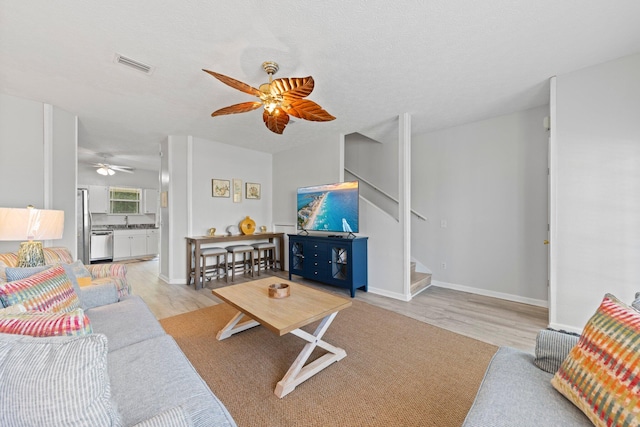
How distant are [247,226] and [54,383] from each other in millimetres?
4375

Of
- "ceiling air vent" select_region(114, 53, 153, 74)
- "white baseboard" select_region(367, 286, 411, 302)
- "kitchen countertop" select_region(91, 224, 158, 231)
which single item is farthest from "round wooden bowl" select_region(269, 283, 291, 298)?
"kitchen countertop" select_region(91, 224, 158, 231)

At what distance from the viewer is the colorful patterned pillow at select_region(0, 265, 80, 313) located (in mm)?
1291

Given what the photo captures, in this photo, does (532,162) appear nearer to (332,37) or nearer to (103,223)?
(332,37)

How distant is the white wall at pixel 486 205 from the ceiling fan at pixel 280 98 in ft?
8.75

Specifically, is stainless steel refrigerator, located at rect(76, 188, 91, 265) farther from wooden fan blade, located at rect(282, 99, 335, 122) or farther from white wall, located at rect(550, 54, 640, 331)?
white wall, located at rect(550, 54, 640, 331)

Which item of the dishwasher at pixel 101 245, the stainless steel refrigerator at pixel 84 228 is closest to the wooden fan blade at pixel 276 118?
the stainless steel refrigerator at pixel 84 228

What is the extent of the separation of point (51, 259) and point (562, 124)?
16.6 feet

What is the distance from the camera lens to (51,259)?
2314 millimetres

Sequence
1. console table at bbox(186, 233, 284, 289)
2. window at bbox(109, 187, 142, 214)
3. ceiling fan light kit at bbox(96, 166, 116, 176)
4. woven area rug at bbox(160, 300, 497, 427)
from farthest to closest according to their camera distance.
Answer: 1. window at bbox(109, 187, 142, 214)
2. ceiling fan light kit at bbox(96, 166, 116, 176)
3. console table at bbox(186, 233, 284, 289)
4. woven area rug at bbox(160, 300, 497, 427)

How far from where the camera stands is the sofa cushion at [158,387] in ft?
3.07

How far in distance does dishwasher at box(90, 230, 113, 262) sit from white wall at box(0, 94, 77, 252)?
363cm

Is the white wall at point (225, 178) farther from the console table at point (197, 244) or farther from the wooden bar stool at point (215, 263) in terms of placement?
the wooden bar stool at point (215, 263)

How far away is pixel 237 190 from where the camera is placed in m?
5.06

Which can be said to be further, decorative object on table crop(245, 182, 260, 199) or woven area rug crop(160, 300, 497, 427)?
decorative object on table crop(245, 182, 260, 199)
